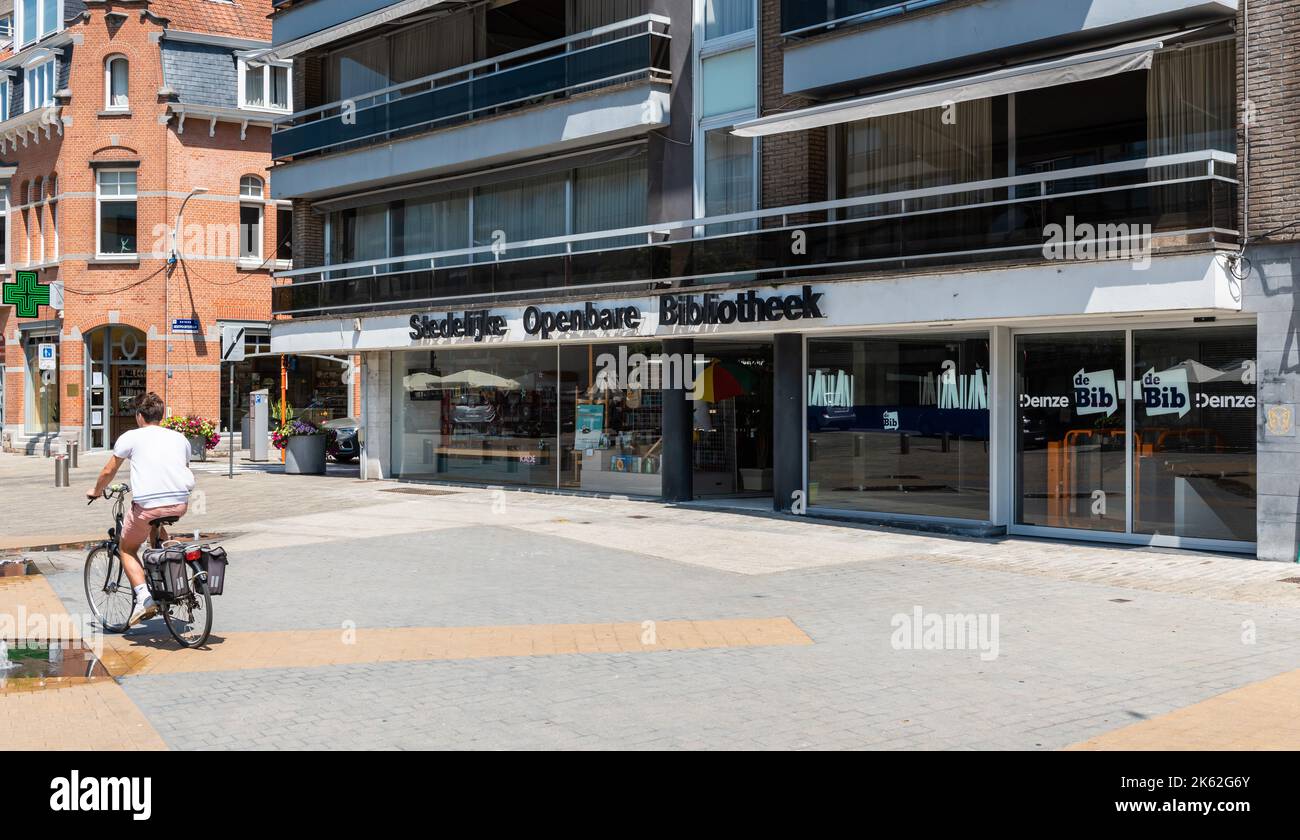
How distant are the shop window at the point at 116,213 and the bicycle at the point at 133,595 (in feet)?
98.9

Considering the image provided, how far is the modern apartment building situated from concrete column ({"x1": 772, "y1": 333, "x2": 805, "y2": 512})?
0.16 ft

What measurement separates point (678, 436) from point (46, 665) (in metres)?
12.5

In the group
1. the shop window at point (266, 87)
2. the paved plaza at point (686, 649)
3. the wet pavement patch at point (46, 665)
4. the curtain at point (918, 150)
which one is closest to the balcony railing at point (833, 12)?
the curtain at point (918, 150)

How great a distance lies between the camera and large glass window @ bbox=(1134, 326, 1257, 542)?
1370 cm

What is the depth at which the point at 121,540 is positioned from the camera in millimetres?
9203

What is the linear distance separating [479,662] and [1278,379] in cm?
943

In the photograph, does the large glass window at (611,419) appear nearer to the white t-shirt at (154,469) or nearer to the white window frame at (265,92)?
the white t-shirt at (154,469)

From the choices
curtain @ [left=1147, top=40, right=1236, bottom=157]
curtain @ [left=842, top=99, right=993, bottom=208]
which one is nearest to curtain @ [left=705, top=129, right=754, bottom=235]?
curtain @ [left=842, top=99, right=993, bottom=208]

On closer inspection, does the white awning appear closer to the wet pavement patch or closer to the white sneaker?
the white sneaker

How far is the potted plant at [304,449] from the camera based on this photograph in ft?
90.0

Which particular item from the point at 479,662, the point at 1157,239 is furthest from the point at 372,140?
the point at 479,662

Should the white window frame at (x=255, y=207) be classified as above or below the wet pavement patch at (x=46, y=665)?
above
